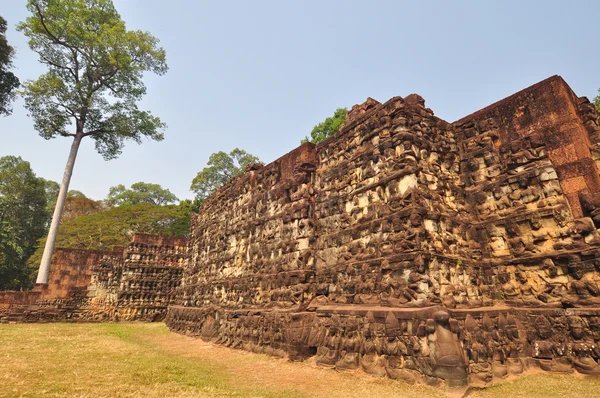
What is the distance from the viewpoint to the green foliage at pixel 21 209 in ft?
105

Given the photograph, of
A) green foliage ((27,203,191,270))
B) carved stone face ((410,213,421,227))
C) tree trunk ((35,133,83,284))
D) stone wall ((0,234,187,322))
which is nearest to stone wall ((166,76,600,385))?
carved stone face ((410,213,421,227))

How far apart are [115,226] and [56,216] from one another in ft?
38.7

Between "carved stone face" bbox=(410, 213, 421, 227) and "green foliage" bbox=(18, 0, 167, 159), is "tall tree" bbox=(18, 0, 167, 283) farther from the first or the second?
"carved stone face" bbox=(410, 213, 421, 227)

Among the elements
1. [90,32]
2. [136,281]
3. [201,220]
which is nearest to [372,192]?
[201,220]

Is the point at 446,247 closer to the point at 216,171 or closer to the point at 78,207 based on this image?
the point at 216,171

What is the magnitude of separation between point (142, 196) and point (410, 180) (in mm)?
44276

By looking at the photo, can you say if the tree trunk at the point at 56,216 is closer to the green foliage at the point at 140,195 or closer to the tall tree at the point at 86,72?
the tall tree at the point at 86,72

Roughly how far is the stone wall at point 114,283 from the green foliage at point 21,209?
13.8m

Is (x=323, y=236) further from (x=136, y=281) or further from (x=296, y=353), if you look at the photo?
(x=136, y=281)

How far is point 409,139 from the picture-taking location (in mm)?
7516

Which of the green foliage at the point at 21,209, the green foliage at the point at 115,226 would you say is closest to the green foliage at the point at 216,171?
the green foliage at the point at 115,226

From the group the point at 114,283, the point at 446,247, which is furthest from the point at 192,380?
the point at 114,283

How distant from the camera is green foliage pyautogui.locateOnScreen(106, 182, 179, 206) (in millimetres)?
44469

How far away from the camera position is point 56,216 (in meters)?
21.5
